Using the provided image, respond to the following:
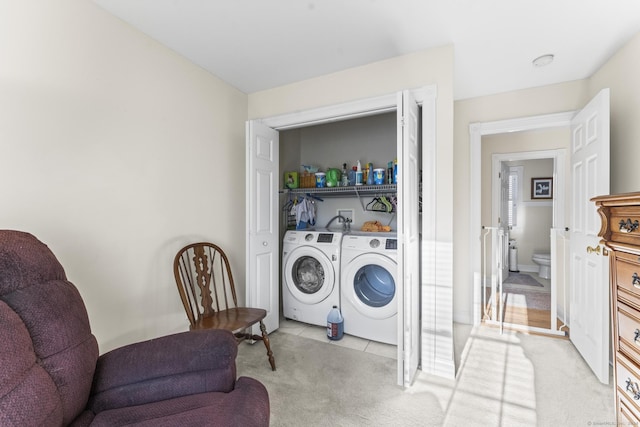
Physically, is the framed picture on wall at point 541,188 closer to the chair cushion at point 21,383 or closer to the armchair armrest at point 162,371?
the armchair armrest at point 162,371

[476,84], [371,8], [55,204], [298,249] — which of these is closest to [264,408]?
[55,204]

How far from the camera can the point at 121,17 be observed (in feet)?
5.67

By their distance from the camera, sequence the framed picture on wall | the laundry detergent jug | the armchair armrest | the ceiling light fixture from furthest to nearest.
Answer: the framed picture on wall
the laundry detergent jug
the ceiling light fixture
the armchair armrest

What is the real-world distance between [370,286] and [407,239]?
0.95 m

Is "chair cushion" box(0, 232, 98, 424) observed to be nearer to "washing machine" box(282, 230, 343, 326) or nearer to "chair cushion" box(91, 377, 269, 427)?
"chair cushion" box(91, 377, 269, 427)

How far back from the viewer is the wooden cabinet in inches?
36.5

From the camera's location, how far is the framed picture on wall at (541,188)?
499 centimetres

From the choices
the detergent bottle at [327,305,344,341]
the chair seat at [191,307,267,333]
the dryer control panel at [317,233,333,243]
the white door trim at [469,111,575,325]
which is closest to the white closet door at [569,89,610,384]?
the white door trim at [469,111,575,325]

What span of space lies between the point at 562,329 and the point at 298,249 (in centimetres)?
265

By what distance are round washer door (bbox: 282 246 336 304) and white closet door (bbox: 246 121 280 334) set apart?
0.18 meters

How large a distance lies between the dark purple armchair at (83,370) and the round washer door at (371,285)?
1.45 metres

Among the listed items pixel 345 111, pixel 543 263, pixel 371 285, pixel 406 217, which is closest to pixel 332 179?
pixel 345 111

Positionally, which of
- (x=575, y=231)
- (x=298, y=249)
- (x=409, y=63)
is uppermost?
(x=409, y=63)

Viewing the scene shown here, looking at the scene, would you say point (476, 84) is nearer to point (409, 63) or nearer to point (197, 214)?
point (409, 63)
